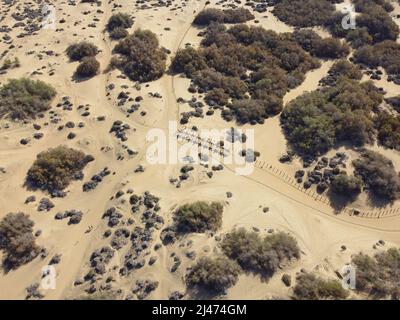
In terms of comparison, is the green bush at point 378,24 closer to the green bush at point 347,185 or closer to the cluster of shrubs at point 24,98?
the green bush at point 347,185

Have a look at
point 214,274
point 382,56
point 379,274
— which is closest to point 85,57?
point 214,274

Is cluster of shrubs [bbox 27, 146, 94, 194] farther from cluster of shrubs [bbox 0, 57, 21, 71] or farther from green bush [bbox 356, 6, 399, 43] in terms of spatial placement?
green bush [bbox 356, 6, 399, 43]

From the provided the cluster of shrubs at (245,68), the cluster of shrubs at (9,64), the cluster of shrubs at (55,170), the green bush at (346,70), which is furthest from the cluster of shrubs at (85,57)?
the green bush at (346,70)

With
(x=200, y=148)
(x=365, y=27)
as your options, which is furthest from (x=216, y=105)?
(x=365, y=27)

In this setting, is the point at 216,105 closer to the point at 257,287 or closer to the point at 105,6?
the point at 257,287

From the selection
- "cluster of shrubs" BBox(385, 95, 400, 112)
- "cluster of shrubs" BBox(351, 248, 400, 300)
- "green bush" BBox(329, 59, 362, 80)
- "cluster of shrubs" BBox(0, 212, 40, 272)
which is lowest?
"cluster of shrubs" BBox(0, 212, 40, 272)

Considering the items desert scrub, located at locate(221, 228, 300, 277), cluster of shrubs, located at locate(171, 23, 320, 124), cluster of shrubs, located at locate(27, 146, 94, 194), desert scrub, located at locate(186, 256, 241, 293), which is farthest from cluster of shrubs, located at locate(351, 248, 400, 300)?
cluster of shrubs, located at locate(27, 146, 94, 194)

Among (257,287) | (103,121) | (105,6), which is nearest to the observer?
(257,287)
